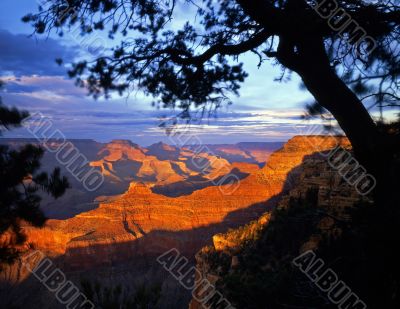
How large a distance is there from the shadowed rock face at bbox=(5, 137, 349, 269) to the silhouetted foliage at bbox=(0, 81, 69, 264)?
Result: 113ft

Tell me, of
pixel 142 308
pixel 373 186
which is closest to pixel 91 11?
pixel 373 186

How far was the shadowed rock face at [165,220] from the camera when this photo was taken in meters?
39.6

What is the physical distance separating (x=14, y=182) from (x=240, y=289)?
13.8 ft

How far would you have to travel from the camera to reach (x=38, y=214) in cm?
579

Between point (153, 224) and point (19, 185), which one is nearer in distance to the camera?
point (19, 185)

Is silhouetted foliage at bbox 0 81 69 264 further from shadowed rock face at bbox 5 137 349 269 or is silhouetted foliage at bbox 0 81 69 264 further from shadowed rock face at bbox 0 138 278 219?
shadowed rock face at bbox 0 138 278 219

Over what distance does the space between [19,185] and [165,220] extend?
39.8 m

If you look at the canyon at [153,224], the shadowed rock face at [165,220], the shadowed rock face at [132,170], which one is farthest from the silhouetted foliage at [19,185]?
the shadowed rock face at [132,170]

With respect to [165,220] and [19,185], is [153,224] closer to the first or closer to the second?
[165,220]

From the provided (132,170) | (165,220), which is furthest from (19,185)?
(132,170)

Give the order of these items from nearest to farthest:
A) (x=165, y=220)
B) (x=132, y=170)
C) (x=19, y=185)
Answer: (x=19, y=185) < (x=165, y=220) < (x=132, y=170)

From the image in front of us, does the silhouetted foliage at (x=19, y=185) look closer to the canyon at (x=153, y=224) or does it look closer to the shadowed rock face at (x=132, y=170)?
the canyon at (x=153, y=224)

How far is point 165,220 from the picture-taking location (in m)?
44.6

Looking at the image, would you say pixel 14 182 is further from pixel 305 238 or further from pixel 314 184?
pixel 314 184
